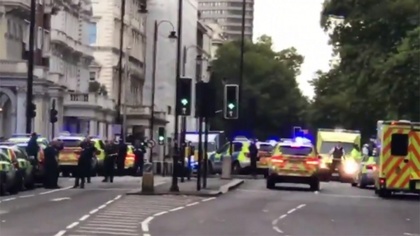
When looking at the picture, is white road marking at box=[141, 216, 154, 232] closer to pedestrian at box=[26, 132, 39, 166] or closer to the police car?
pedestrian at box=[26, 132, 39, 166]

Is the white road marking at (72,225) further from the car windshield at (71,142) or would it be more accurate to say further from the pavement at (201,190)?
the car windshield at (71,142)

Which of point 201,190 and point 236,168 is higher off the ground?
point 236,168

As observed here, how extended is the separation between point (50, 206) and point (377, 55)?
37.9m

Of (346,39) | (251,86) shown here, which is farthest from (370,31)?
(251,86)

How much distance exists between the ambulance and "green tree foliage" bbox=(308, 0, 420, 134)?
13.6m

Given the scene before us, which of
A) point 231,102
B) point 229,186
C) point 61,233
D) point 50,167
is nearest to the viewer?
point 61,233

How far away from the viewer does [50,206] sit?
32.5 metres

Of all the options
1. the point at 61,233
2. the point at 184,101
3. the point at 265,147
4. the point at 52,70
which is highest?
the point at 52,70

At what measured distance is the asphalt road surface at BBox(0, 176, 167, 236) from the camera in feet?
81.0

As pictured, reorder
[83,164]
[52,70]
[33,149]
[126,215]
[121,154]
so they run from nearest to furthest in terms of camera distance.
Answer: [126,215] → [83,164] → [33,149] → [121,154] → [52,70]

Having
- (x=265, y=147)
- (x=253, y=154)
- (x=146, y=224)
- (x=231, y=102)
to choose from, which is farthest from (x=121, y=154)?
(x=146, y=224)

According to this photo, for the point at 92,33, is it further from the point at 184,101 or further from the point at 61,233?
the point at 61,233

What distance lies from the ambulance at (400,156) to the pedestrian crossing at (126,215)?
331 inches

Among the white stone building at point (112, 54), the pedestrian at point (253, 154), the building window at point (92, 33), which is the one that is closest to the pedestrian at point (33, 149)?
the pedestrian at point (253, 154)
